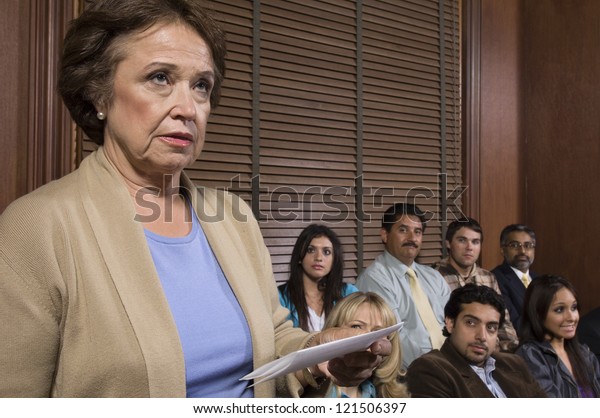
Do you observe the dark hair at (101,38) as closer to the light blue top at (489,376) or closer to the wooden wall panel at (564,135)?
the light blue top at (489,376)

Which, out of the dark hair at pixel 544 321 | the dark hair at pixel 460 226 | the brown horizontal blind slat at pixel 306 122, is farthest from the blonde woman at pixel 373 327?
the dark hair at pixel 460 226

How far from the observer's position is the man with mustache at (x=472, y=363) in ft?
6.84

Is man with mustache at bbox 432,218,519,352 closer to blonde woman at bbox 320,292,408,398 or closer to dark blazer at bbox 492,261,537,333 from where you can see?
dark blazer at bbox 492,261,537,333

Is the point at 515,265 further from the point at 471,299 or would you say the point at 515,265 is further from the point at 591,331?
the point at 471,299

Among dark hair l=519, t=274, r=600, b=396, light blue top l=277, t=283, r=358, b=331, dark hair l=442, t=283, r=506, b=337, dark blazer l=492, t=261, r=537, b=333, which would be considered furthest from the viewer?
dark blazer l=492, t=261, r=537, b=333

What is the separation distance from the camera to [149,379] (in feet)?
2.81

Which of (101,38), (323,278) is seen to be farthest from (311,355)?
(323,278)

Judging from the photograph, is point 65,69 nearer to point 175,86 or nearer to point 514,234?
point 175,86

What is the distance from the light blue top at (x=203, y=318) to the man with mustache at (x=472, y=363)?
1202 mm

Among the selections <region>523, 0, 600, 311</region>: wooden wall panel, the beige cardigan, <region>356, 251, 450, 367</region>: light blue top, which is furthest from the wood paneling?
<region>523, 0, 600, 311</region>: wooden wall panel

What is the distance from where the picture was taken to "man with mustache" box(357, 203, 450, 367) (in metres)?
3.01

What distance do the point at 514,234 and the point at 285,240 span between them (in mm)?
1559

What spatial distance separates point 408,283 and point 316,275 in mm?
553

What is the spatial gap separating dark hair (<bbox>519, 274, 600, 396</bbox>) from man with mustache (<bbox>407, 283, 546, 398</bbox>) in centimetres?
24
